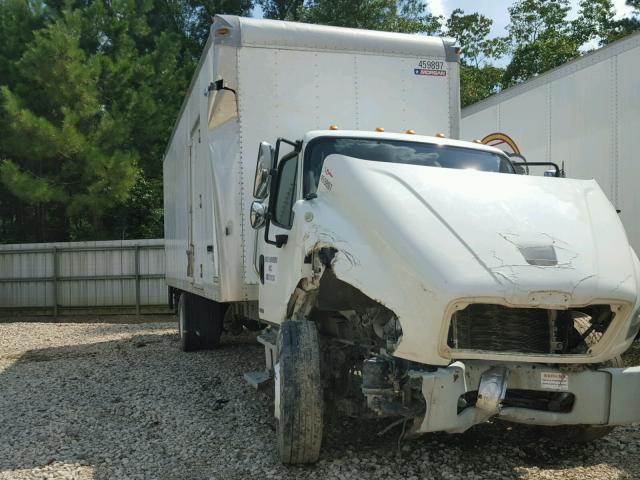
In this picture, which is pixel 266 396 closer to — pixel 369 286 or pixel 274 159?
pixel 274 159

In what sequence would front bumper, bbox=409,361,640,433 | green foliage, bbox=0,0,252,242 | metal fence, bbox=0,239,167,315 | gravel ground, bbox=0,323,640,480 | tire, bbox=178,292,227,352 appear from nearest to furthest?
front bumper, bbox=409,361,640,433 < gravel ground, bbox=0,323,640,480 < tire, bbox=178,292,227,352 < green foliage, bbox=0,0,252,242 < metal fence, bbox=0,239,167,315

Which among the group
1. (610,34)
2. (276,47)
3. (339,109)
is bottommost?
(339,109)

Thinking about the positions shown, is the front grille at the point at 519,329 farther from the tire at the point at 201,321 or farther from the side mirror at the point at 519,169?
the tire at the point at 201,321

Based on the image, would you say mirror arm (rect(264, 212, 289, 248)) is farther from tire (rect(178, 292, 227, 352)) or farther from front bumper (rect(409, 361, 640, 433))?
tire (rect(178, 292, 227, 352))

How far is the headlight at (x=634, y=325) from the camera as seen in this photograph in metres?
3.79

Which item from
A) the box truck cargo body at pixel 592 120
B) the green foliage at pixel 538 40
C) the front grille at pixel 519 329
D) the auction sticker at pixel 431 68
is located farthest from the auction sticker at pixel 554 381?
the green foliage at pixel 538 40

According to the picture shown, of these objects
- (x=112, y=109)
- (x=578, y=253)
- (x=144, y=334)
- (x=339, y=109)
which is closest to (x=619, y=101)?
(x=339, y=109)

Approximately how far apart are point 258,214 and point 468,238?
6.61 feet

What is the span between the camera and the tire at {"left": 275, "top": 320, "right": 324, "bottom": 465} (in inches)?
161

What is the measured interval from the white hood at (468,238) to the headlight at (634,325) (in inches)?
8.7

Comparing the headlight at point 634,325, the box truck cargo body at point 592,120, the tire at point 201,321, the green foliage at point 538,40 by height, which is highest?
the green foliage at point 538,40

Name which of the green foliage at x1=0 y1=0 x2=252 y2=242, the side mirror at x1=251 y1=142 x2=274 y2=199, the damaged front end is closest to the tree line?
the green foliage at x1=0 y1=0 x2=252 y2=242

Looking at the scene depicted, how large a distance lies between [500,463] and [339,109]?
3.78 m

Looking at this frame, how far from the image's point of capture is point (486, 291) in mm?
3391
